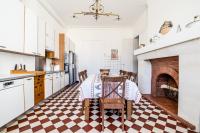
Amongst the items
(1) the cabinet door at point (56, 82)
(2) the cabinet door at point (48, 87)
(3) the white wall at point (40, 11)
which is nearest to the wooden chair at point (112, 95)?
(2) the cabinet door at point (48, 87)

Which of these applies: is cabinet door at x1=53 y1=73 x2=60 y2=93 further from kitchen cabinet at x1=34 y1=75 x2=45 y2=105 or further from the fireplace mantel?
the fireplace mantel

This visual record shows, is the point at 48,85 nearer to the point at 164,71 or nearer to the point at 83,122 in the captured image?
the point at 83,122

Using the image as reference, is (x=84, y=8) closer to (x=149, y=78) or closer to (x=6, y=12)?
(x=6, y=12)

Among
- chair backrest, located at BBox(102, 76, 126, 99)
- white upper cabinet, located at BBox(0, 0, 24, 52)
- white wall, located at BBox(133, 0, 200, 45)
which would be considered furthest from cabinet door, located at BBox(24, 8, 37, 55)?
white wall, located at BBox(133, 0, 200, 45)

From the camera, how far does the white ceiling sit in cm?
397

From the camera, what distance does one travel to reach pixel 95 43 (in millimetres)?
6512

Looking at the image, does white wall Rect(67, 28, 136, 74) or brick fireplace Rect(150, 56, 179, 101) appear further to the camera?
white wall Rect(67, 28, 136, 74)

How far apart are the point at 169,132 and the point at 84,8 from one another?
444 centimetres

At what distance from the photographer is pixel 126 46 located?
605 cm

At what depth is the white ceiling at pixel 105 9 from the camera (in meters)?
3.97

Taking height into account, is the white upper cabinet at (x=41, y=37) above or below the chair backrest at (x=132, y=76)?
above

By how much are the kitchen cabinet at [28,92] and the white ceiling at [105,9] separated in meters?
2.88

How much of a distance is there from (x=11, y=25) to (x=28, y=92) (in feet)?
4.53

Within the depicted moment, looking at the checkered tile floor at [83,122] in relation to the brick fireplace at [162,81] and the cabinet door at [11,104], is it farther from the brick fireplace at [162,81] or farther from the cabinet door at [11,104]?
the brick fireplace at [162,81]
